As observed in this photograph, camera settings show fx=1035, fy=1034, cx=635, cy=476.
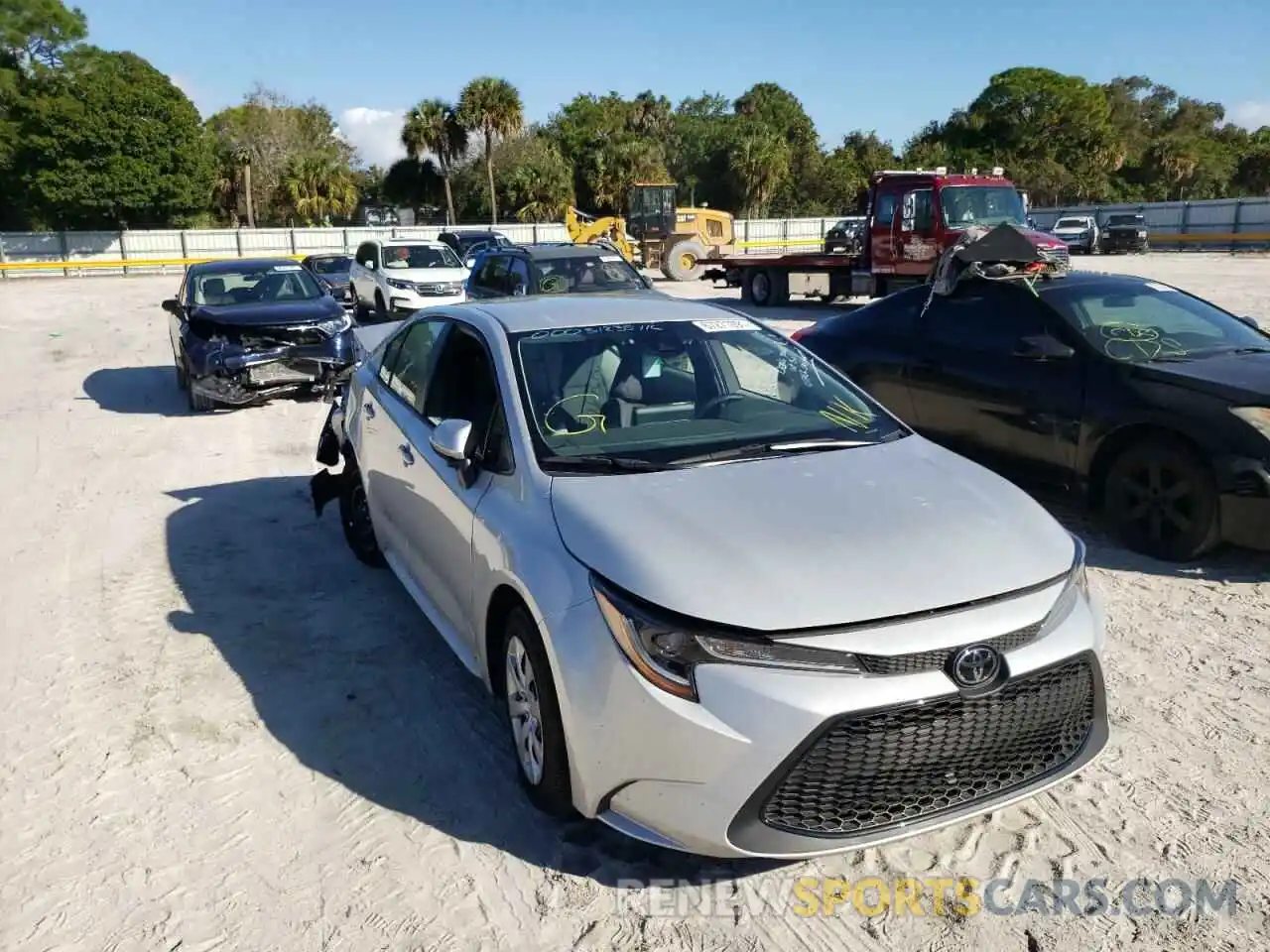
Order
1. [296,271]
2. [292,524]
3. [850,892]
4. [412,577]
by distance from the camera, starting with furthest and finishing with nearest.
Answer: [296,271], [292,524], [412,577], [850,892]

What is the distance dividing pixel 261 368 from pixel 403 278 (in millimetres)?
7878

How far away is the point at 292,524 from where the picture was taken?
22.7ft

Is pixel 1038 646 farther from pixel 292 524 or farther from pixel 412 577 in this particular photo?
pixel 292 524

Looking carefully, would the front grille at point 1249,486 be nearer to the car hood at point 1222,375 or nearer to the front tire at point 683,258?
the car hood at point 1222,375

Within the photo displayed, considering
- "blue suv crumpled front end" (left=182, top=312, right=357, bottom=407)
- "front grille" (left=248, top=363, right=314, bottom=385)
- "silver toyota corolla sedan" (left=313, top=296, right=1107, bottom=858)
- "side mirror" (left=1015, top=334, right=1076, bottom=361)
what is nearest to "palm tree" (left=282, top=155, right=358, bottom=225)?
"blue suv crumpled front end" (left=182, top=312, right=357, bottom=407)

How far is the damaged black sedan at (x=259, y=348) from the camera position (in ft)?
35.2

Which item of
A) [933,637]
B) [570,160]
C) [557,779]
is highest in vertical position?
[570,160]

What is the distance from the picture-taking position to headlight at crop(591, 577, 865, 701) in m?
2.75

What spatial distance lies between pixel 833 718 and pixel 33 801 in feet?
9.45

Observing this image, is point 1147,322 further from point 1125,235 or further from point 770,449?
point 1125,235

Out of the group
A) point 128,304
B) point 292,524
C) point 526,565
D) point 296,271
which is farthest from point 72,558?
point 128,304

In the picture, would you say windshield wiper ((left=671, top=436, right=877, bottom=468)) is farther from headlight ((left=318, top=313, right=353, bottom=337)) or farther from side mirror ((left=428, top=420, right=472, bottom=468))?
headlight ((left=318, top=313, right=353, bottom=337))

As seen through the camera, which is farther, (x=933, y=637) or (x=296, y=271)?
(x=296, y=271)

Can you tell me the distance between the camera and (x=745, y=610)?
2.79 metres
